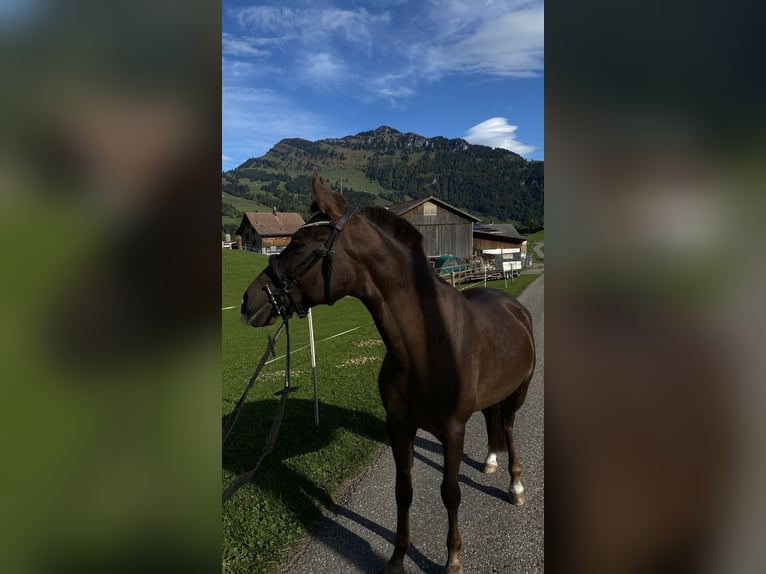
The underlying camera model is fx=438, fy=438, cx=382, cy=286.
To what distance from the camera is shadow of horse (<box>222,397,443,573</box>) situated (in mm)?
3623

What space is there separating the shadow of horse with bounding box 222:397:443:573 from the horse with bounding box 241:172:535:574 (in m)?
0.44

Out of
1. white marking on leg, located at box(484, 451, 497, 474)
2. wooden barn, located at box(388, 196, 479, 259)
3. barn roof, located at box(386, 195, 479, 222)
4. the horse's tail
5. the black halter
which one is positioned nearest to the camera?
the black halter

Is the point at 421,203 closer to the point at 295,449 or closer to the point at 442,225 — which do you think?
the point at 442,225

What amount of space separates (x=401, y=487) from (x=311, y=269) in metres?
1.85

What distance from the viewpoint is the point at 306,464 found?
4898mm

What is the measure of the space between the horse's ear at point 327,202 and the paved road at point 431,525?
2.69 meters
